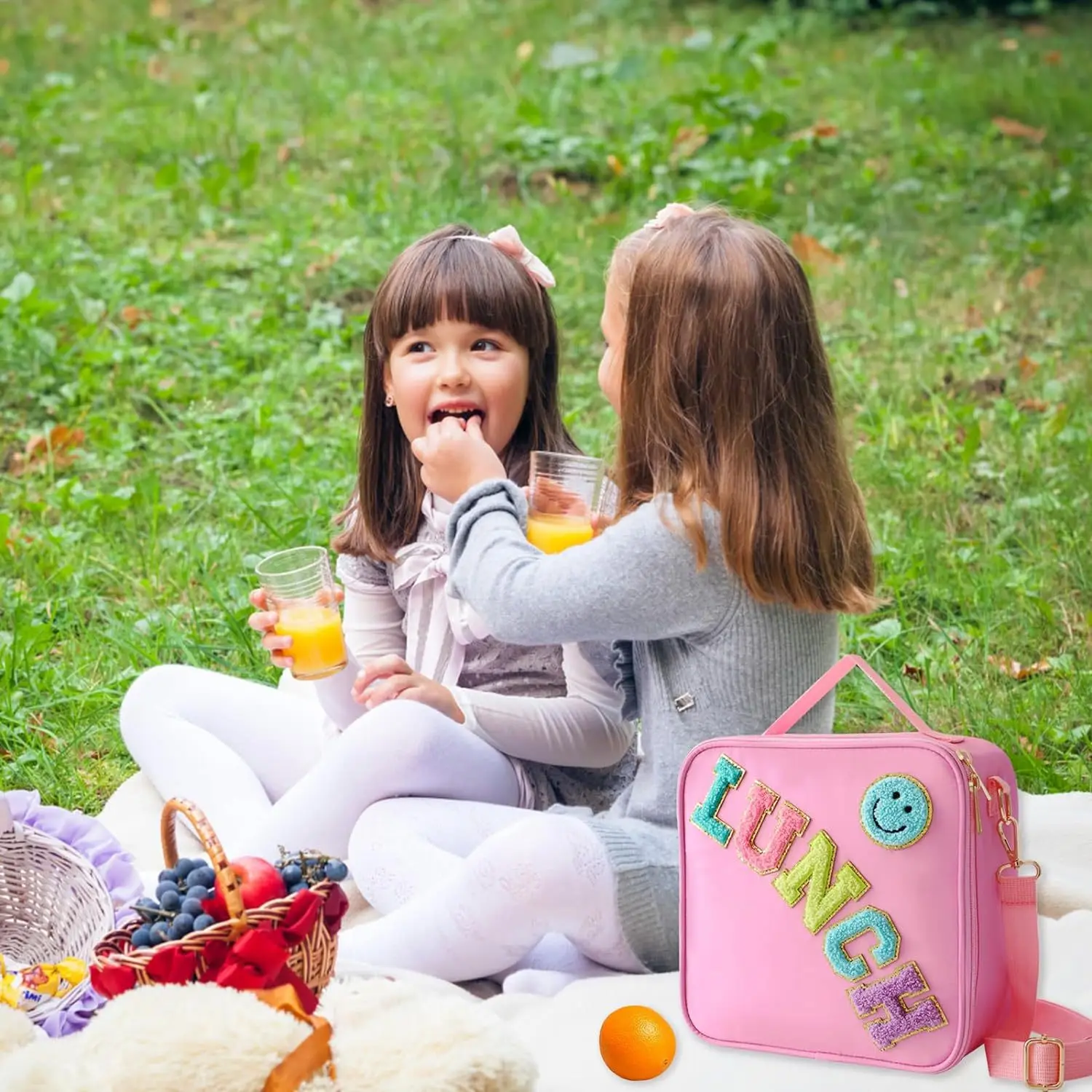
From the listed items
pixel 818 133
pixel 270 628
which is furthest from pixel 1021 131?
pixel 270 628

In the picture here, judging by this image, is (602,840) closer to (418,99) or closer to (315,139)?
(315,139)

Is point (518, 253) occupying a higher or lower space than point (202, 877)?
higher

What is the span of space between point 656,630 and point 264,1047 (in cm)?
79

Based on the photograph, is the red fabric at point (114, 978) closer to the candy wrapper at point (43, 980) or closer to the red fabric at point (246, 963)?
the red fabric at point (246, 963)

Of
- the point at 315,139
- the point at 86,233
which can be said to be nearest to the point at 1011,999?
the point at 86,233

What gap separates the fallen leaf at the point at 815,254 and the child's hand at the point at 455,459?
9.43 ft

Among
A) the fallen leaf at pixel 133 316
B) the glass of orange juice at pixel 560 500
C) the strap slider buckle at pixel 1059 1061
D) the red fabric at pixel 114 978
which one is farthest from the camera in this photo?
the fallen leaf at pixel 133 316

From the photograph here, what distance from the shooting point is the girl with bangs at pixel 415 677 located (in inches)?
91.7

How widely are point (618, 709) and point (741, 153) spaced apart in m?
3.51

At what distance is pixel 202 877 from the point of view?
1688 millimetres

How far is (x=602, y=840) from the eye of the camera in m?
2.11

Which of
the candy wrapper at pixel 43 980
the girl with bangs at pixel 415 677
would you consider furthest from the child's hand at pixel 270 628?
the candy wrapper at pixel 43 980

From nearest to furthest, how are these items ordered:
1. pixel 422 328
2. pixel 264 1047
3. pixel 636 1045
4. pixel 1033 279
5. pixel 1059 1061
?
pixel 264 1047, pixel 1059 1061, pixel 636 1045, pixel 422 328, pixel 1033 279

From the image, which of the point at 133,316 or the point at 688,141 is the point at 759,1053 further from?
the point at 688,141
